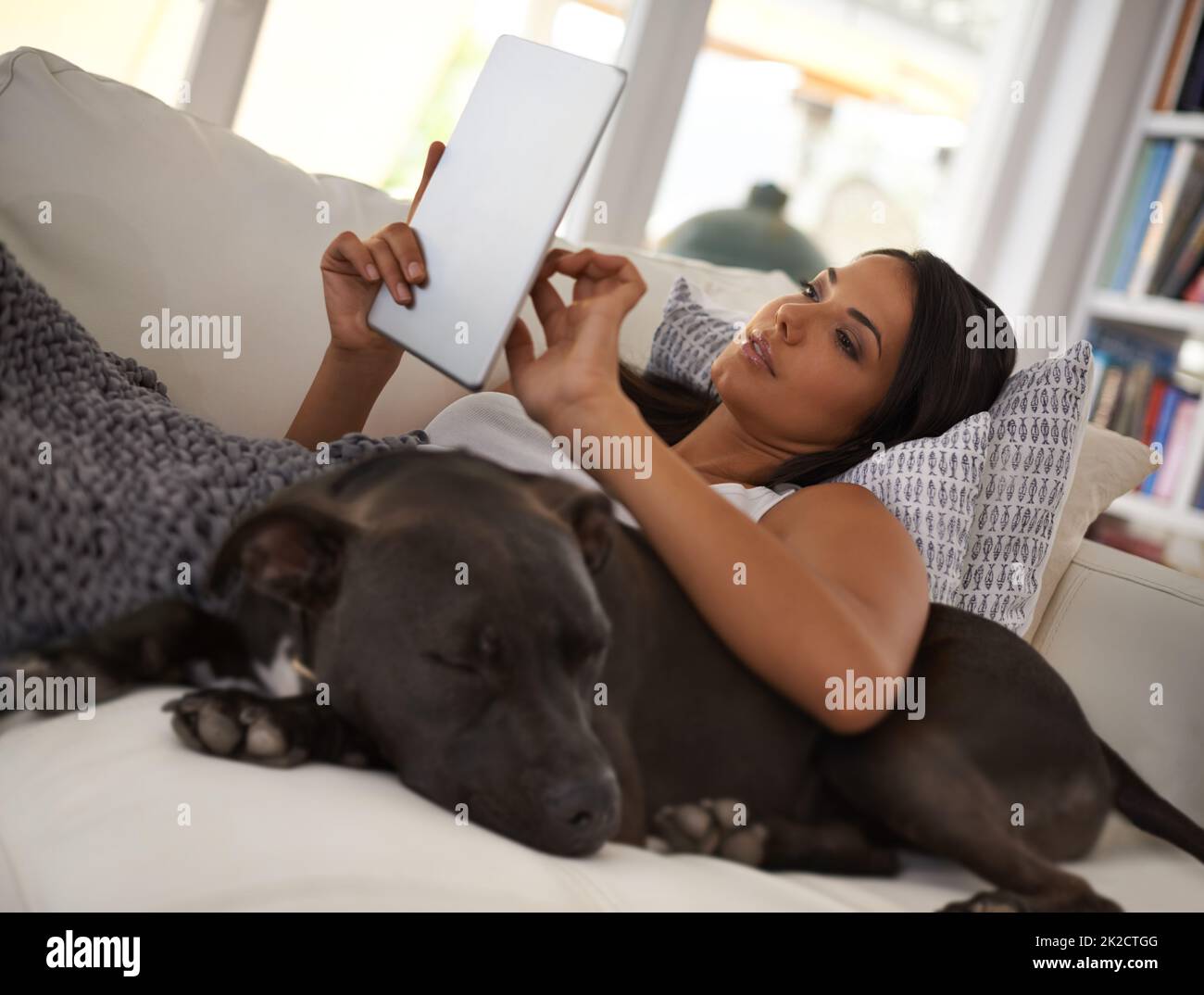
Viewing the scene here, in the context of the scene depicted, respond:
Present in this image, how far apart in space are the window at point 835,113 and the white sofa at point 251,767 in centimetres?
89

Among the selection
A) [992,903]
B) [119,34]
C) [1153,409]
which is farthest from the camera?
[1153,409]

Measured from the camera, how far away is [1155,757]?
110cm

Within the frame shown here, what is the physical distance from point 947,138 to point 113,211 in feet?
8.22

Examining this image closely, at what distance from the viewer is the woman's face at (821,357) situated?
1147 mm

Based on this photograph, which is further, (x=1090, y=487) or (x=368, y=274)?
(x=1090, y=487)

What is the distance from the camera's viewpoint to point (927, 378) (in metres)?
1.21

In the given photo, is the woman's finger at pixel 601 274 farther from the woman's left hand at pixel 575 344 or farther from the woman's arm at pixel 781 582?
the woman's arm at pixel 781 582

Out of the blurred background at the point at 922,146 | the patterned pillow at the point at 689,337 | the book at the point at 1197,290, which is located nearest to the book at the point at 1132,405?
the blurred background at the point at 922,146

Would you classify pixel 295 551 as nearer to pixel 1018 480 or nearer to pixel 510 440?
pixel 510 440

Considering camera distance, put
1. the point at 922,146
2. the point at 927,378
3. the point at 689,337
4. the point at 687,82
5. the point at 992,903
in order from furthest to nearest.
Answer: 1. the point at 922,146
2. the point at 687,82
3. the point at 689,337
4. the point at 927,378
5. the point at 992,903

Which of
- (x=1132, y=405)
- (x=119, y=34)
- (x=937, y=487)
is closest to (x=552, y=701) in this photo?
(x=937, y=487)

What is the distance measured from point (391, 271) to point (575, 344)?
0.19m
